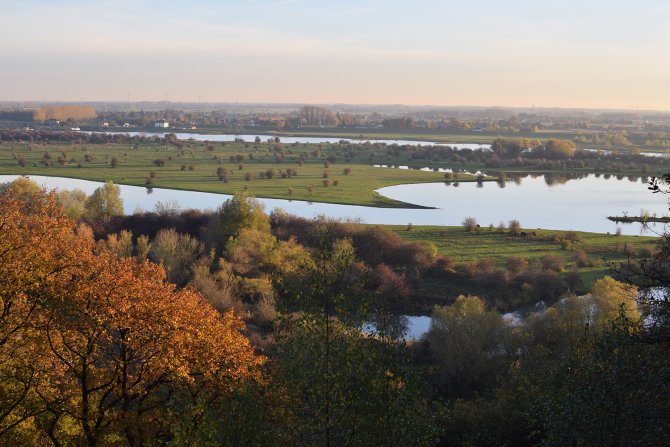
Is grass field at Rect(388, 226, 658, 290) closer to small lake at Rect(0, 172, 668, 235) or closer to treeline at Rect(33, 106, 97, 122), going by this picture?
small lake at Rect(0, 172, 668, 235)

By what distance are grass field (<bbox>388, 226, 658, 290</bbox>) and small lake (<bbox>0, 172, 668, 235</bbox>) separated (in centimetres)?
308

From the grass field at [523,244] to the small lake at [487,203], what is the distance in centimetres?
308

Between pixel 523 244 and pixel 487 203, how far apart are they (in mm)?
14824

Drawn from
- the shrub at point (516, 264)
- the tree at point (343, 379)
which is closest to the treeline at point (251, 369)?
the tree at point (343, 379)

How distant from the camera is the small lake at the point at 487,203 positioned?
4406 cm

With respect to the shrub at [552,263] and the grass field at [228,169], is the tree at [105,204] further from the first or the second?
the shrub at [552,263]

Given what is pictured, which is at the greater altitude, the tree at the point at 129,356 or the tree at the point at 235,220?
the tree at the point at 129,356

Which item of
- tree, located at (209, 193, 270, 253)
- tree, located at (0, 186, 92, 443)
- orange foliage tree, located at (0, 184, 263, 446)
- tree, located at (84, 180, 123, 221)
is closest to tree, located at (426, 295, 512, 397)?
orange foliage tree, located at (0, 184, 263, 446)

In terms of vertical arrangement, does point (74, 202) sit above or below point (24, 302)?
below

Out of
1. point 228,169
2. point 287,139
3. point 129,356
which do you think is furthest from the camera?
point 287,139

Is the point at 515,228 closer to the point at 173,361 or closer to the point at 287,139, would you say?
the point at 173,361

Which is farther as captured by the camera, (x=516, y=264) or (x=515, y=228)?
(x=515, y=228)

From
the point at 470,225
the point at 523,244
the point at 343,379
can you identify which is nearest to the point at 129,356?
the point at 343,379

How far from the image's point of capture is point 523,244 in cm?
3675
